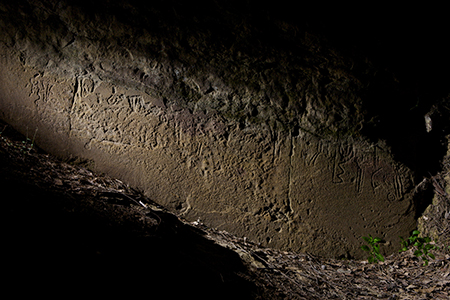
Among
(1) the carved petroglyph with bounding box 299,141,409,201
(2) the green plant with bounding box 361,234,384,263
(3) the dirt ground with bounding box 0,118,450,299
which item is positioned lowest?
(3) the dirt ground with bounding box 0,118,450,299

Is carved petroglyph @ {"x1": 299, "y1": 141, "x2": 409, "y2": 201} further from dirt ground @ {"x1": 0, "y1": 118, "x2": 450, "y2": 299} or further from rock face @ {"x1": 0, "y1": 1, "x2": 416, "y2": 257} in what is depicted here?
dirt ground @ {"x1": 0, "y1": 118, "x2": 450, "y2": 299}

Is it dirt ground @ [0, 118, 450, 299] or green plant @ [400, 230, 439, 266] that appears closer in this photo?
dirt ground @ [0, 118, 450, 299]

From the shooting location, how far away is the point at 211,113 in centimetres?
279

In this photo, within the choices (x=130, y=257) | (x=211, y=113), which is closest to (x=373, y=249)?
(x=211, y=113)

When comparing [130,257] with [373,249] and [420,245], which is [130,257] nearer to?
[373,249]

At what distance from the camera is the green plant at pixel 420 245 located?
279cm

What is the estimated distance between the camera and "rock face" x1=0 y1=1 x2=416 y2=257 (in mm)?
2697

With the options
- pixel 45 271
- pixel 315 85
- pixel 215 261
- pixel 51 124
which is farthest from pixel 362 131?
pixel 51 124

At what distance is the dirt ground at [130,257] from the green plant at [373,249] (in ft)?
0.24

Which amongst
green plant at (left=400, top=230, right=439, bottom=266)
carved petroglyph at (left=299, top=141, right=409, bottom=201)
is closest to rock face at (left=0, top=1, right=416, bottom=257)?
carved petroglyph at (left=299, top=141, right=409, bottom=201)

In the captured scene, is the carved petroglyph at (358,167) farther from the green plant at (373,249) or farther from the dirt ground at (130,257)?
the dirt ground at (130,257)

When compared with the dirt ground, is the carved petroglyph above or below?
above

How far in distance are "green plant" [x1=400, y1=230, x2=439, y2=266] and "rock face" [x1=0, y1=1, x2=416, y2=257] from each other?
0.12m

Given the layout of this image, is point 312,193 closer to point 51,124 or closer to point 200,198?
point 200,198
